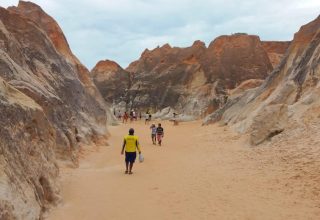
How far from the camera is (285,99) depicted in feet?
77.3

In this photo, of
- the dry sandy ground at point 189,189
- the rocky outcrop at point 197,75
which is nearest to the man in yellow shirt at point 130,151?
the dry sandy ground at point 189,189

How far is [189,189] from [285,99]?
46.0ft

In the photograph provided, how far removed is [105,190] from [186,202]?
90.3 inches

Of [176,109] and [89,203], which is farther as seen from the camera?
[176,109]

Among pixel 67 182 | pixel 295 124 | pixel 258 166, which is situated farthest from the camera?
pixel 295 124

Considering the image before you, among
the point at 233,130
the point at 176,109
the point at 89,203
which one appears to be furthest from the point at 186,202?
the point at 176,109

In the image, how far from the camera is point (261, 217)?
8844 millimetres

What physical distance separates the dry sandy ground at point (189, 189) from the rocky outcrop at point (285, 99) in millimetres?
2097

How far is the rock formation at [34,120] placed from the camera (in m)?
8.05

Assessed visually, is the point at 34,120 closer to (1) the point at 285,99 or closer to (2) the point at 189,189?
(2) the point at 189,189

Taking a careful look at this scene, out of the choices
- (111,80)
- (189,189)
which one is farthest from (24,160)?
(111,80)

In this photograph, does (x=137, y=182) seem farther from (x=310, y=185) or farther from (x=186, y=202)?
(x=310, y=185)

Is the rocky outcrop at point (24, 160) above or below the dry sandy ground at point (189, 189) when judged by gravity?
above

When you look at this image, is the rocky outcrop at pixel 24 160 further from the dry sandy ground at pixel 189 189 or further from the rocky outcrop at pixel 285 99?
the rocky outcrop at pixel 285 99
